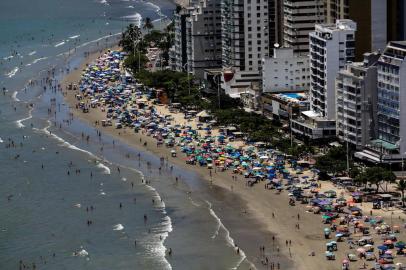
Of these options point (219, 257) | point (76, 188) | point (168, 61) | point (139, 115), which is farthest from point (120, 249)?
point (168, 61)

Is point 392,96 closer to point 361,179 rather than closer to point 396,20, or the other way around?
point 361,179

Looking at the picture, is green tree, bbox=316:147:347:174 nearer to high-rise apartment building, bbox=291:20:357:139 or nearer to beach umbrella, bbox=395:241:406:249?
high-rise apartment building, bbox=291:20:357:139

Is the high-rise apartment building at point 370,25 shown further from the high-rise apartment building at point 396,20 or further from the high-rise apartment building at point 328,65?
the high-rise apartment building at point 328,65

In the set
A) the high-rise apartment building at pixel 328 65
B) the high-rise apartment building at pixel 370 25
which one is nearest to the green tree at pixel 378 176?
the high-rise apartment building at pixel 328 65

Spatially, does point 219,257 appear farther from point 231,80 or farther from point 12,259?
point 231,80

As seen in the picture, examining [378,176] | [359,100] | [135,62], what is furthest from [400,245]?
[135,62]
